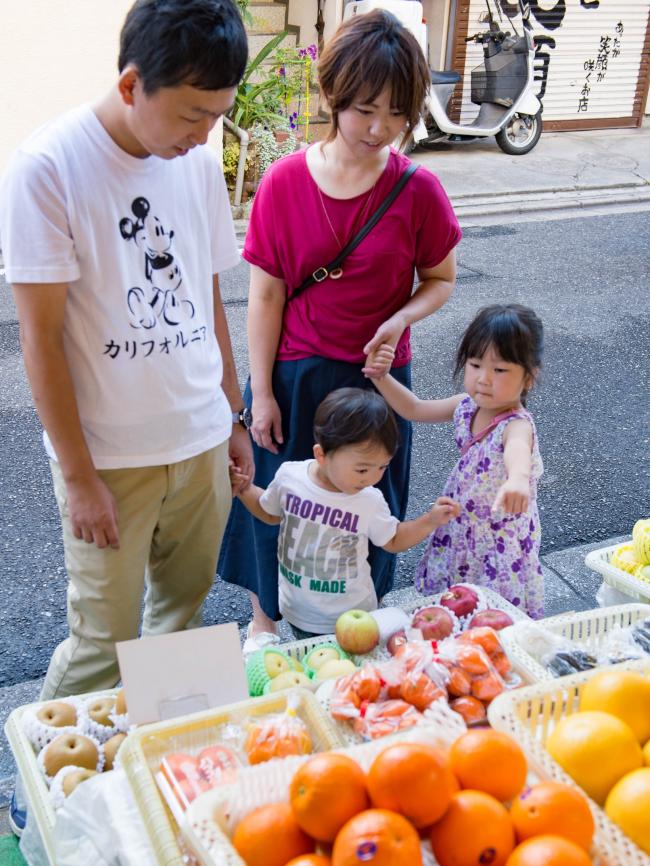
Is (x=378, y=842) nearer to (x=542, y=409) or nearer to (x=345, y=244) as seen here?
(x=345, y=244)

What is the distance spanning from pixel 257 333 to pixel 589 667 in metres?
1.27

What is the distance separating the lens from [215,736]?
1693mm

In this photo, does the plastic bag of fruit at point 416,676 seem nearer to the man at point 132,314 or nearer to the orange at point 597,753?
the orange at point 597,753

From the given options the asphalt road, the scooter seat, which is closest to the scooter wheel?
the scooter seat

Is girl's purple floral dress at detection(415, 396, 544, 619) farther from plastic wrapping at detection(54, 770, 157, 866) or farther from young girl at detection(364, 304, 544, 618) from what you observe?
plastic wrapping at detection(54, 770, 157, 866)

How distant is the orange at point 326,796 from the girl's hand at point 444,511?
3.47 feet

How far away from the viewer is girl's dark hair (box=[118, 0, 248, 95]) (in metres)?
1.63

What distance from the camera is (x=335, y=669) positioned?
2045mm

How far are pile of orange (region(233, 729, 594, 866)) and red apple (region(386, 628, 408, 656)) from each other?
771 mm

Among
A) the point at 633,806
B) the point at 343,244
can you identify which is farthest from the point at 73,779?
the point at 343,244

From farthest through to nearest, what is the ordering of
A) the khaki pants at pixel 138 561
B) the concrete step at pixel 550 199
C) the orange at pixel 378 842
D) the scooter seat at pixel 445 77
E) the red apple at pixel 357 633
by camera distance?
1. the scooter seat at pixel 445 77
2. the concrete step at pixel 550 199
3. the red apple at pixel 357 633
4. the khaki pants at pixel 138 561
5. the orange at pixel 378 842

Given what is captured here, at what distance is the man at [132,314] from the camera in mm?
1678

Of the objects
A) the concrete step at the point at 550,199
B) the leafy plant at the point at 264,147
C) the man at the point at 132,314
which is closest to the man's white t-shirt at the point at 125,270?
the man at the point at 132,314

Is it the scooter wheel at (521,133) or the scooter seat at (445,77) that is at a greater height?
the scooter seat at (445,77)
